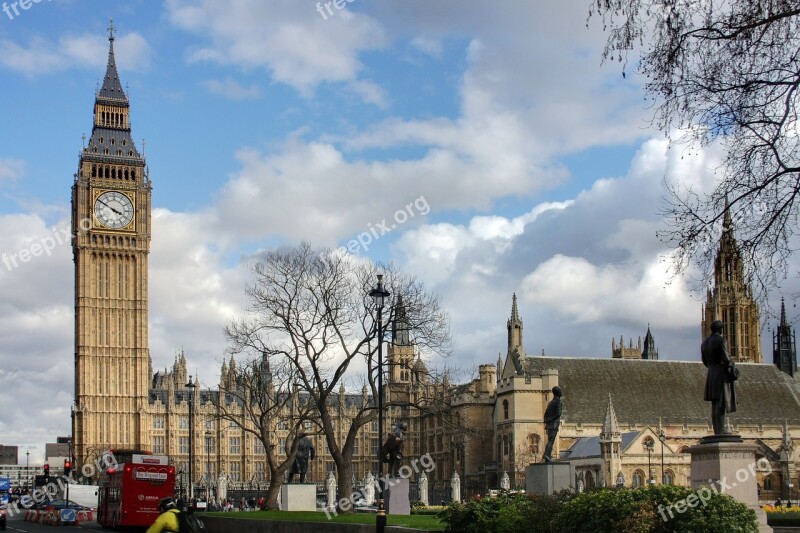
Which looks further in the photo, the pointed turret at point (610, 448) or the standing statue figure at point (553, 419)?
the pointed turret at point (610, 448)

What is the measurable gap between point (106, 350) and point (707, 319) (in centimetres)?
6520

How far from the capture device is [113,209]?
120688 millimetres

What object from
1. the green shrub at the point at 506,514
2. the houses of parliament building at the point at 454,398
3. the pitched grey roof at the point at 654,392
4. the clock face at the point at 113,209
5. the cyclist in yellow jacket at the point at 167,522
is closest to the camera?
the cyclist in yellow jacket at the point at 167,522

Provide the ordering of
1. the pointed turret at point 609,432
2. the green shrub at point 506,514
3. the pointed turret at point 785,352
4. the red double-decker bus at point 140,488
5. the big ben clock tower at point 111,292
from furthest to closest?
1. the big ben clock tower at point 111,292
2. the pointed turret at point 785,352
3. the pointed turret at point 609,432
4. the red double-decker bus at point 140,488
5. the green shrub at point 506,514

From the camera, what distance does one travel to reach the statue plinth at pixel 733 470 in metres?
19.1

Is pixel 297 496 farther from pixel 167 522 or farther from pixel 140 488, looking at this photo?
pixel 167 522

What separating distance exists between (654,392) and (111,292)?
61.2 metres

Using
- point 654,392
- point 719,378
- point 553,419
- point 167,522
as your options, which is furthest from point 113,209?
point 167,522

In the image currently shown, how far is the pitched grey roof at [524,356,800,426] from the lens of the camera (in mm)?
92938

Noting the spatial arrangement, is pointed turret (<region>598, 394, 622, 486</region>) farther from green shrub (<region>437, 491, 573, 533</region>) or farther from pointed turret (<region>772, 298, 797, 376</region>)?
green shrub (<region>437, 491, 573, 533</region>)

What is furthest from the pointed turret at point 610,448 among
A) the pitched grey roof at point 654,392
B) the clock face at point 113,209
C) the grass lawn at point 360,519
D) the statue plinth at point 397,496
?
the clock face at point 113,209

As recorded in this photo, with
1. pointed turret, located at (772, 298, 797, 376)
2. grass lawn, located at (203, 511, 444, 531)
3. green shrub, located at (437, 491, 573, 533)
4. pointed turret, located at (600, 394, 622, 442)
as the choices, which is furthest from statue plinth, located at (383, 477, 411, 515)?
pointed turret, located at (772, 298, 797, 376)

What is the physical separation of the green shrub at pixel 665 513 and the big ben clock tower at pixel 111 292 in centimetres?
10516

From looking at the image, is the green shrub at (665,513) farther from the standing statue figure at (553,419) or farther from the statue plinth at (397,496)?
the statue plinth at (397,496)
